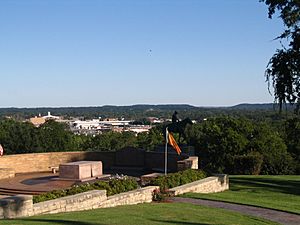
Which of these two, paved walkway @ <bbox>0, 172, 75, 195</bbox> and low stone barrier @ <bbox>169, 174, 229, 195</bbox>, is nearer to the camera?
low stone barrier @ <bbox>169, 174, 229, 195</bbox>

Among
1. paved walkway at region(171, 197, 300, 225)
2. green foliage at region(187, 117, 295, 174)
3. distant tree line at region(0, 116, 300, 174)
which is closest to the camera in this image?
paved walkway at region(171, 197, 300, 225)

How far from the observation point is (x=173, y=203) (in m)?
16.3

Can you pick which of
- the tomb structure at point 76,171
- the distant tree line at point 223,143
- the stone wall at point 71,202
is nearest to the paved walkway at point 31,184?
the tomb structure at point 76,171

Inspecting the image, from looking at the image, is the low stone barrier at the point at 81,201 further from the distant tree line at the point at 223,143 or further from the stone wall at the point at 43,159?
the distant tree line at the point at 223,143

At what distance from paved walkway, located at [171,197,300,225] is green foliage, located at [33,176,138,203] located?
1587 mm

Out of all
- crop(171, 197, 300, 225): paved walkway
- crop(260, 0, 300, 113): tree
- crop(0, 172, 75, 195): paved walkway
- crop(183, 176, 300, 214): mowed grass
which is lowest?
crop(0, 172, 75, 195): paved walkway

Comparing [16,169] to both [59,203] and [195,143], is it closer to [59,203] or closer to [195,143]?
[59,203]

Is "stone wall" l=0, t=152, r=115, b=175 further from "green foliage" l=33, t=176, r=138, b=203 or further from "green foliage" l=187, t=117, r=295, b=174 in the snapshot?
"green foliage" l=187, t=117, r=295, b=174

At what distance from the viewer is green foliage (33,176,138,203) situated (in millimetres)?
14867

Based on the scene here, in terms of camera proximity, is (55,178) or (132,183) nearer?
(132,183)

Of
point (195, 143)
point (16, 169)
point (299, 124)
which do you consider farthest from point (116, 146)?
point (299, 124)

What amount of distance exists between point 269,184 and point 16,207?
14.3 m

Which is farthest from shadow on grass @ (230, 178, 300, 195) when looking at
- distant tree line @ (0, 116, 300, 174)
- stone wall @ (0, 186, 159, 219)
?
distant tree line @ (0, 116, 300, 174)

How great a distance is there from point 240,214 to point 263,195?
5502mm
